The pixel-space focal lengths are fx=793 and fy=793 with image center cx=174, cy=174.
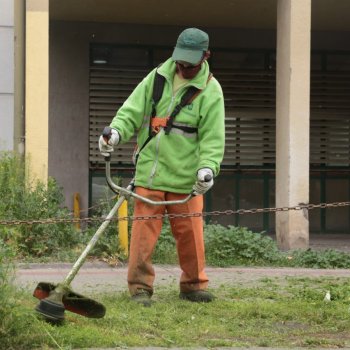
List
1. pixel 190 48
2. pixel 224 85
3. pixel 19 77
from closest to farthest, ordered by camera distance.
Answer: pixel 190 48 < pixel 19 77 < pixel 224 85

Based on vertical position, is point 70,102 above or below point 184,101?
above

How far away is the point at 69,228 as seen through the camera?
9.66 meters

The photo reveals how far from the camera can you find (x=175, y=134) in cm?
629

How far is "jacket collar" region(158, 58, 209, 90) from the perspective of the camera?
6.30 metres

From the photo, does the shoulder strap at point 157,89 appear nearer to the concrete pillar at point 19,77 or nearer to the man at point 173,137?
the man at point 173,137

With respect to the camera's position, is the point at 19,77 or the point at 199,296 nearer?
the point at 199,296

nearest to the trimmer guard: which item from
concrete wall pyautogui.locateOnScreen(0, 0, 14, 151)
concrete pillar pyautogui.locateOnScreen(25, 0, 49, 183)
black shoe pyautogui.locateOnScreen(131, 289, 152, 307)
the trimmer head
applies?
the trimmer head

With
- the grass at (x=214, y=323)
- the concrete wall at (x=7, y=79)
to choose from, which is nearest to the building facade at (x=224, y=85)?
the concrete wall at (x=7, y=79)

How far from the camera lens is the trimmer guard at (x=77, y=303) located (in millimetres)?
5234

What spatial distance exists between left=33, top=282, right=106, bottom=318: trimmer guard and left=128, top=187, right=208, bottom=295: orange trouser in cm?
106

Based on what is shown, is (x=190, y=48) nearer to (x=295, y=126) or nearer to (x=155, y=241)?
(x=155, y=241)

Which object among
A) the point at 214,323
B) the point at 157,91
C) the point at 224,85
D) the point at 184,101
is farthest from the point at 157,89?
the point at 224,85

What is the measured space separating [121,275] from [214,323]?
9.21 feet

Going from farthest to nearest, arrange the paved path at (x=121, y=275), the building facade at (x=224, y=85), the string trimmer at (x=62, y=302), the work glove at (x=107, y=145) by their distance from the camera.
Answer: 1. the building facade at (x=224, y=85)
2. the paved path at (x=121, y=275)
3. the work glove at (x=107, y=145)
4. the string trimmer at (x=62, y=302)
